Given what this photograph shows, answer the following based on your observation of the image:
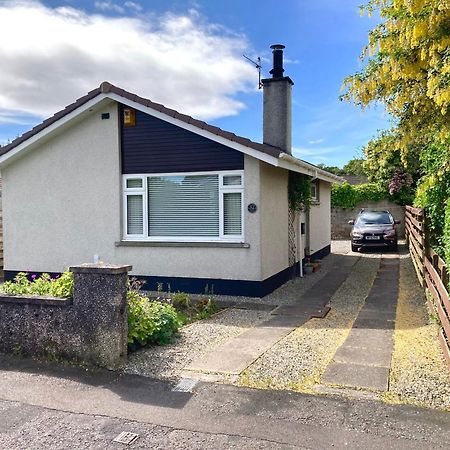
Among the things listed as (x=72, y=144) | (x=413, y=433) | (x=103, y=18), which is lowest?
(x=413, y=433)

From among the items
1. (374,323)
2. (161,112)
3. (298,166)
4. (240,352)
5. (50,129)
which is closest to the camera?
(240,352)

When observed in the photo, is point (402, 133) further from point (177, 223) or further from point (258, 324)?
point (177, 223)

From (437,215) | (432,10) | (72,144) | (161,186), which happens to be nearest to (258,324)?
(437,215)

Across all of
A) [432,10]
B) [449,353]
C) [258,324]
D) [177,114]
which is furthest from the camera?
[177,114]

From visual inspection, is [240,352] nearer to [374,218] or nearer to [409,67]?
[409,67]

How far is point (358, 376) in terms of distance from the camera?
15.6ft

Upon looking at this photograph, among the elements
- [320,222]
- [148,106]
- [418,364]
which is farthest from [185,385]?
[320,222]

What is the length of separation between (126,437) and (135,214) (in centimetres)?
711

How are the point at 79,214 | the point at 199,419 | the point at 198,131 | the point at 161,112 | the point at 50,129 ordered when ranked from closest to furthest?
the point at 199,419 → the point at 198,131 → the point at 161,112 → the point at 50,129 → the point at 79,214

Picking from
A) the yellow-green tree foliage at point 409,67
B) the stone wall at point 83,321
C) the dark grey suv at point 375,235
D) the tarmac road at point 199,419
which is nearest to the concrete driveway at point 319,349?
the tarmac road at point 199,419

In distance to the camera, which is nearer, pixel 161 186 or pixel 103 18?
pixel 103 18

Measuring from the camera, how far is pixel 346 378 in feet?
15.4

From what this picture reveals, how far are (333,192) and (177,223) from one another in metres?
15.3

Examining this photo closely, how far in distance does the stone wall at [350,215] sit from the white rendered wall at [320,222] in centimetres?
593
